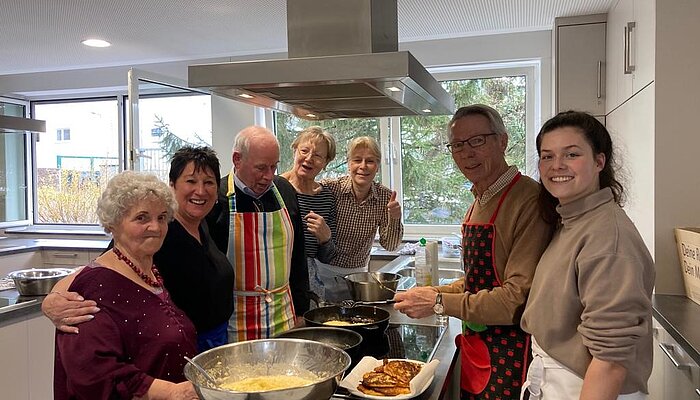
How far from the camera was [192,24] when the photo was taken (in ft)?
11.3

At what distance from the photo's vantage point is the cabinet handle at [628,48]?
2.58 m

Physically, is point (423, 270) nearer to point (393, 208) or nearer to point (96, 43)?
point (393, 208)

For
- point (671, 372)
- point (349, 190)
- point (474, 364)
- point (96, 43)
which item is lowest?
point (671, 372)

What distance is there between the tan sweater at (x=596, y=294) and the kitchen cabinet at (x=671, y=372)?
0.56 meters

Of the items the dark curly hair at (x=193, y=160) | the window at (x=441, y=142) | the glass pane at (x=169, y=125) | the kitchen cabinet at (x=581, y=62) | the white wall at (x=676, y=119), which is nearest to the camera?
the dark curly hair at (x=193, y=160)

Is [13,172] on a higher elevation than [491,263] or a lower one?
higher

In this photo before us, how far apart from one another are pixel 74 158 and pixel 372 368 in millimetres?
4481

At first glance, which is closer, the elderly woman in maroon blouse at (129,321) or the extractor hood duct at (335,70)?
the elderly woman in maroon blouse at (129,321)

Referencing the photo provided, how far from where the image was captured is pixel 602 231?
1213 mm

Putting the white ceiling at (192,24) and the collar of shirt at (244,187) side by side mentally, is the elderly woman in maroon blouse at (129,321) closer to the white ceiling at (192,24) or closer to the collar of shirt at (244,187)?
the collar of shirt at (244,187)

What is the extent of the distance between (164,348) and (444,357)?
0.81 meters

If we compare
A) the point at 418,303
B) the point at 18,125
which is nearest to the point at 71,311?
the point at 418,303

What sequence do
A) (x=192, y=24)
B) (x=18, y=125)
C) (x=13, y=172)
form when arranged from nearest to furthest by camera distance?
(x=18, y=125) → (x=192, y=24) → (x=13, y=172)

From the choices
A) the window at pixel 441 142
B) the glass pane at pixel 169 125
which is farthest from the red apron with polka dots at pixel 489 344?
the glass pane at pixel 169 125
